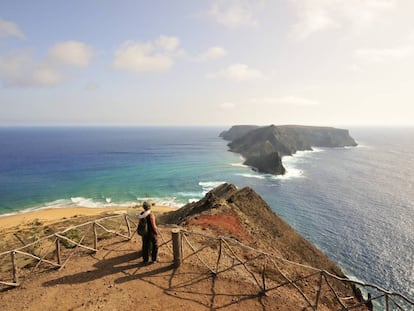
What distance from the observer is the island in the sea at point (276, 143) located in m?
85.6

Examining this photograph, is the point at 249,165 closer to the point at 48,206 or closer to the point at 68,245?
the point at 48,206

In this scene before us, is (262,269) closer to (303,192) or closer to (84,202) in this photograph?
(303,192)

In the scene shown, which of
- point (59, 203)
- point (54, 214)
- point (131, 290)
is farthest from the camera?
point (59, 203)

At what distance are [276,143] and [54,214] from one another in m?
97.7

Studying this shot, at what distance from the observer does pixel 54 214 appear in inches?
1863

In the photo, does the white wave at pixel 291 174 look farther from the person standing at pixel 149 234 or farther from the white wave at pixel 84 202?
the person standing at pixel 149 234

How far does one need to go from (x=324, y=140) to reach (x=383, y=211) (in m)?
125

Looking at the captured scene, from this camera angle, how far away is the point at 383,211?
4888 centimetres

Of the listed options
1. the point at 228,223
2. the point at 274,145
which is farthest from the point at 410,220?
the point at 274,145

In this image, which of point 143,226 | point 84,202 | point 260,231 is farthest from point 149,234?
point 84,202

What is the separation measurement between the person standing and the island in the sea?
70697 millimetres

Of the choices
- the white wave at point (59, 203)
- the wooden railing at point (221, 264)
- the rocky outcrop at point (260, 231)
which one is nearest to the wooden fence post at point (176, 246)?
the wooden railing at point (221, 264)

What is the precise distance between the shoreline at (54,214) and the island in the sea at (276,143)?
4433 centimetres

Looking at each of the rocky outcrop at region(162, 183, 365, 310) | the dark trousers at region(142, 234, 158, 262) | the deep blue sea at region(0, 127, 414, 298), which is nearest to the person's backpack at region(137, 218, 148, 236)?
the dark trousers at region(142, 234, 158, 262)
